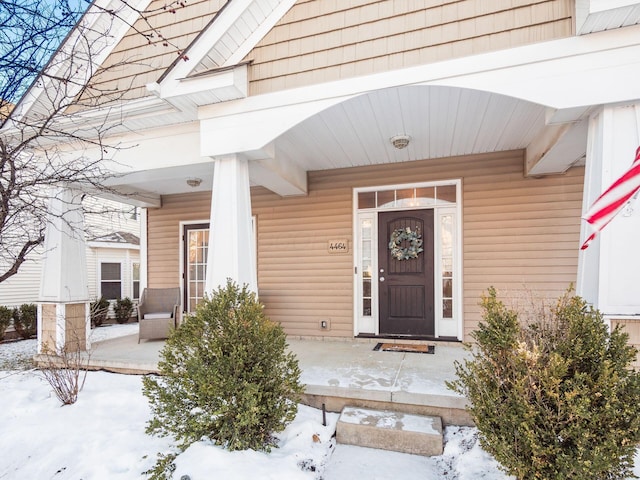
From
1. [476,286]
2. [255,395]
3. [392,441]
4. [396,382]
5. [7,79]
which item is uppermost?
[7,79]

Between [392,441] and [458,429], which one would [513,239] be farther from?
[392,441]

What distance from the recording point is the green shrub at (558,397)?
1.68 m

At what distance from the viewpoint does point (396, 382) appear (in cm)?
301

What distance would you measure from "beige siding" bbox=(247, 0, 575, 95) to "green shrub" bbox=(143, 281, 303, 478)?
6.86ft

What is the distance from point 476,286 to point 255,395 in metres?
3.36

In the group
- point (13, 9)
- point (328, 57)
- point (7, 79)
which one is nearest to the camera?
point (13, 9)

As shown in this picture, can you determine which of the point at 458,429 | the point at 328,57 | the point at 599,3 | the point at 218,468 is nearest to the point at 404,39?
the point at 328,57

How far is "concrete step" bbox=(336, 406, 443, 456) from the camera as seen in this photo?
2416mm

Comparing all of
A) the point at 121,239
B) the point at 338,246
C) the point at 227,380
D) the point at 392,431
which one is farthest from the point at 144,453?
the point at 121,239

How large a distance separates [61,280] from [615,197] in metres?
5.62

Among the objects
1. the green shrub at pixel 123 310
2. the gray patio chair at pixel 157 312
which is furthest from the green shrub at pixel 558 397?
the green shrub at pixel 123 310

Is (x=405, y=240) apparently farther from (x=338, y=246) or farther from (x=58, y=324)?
(x=58, y=324)

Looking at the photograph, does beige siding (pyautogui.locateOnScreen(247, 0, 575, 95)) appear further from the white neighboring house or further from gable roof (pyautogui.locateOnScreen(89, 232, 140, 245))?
gable roof (pyautogui.locateOnScreen(89, 232, 140, 245))

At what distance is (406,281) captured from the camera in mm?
4805
